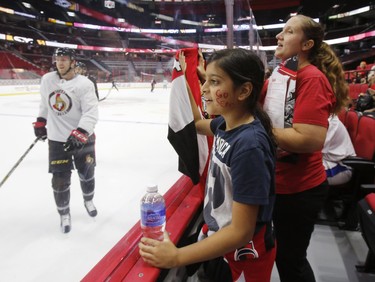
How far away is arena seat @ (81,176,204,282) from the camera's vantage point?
731 mm

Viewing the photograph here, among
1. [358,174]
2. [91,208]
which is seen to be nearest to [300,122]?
[358,174]

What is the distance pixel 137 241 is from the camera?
89 cm

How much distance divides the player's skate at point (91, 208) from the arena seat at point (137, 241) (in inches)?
22.9

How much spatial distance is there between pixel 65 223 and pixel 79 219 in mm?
108


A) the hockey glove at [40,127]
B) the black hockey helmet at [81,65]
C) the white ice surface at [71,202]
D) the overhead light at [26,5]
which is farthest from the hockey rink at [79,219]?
the overhead light at [26,5]

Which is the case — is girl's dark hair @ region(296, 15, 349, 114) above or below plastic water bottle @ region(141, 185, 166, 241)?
above

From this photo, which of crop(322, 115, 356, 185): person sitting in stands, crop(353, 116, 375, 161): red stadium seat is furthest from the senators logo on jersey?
crop(353, 116, 375, 161): red stadium seat

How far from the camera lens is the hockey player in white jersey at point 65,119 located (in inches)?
51.4

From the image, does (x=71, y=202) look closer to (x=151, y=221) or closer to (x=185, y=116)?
(x=185, y=116)

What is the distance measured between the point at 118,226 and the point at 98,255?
0.92 ft

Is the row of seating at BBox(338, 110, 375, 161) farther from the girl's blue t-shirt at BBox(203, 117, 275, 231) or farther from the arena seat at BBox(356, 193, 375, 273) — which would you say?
the girl's blue t-shirt at BBox(203, 117, 275, 231)

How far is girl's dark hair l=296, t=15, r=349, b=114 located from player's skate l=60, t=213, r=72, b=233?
1363 millimetres

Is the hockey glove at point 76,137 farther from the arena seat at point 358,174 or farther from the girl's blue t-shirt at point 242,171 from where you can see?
the arena seat at point 358,174

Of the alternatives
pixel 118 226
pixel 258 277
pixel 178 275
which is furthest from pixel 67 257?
pixel 258 277
